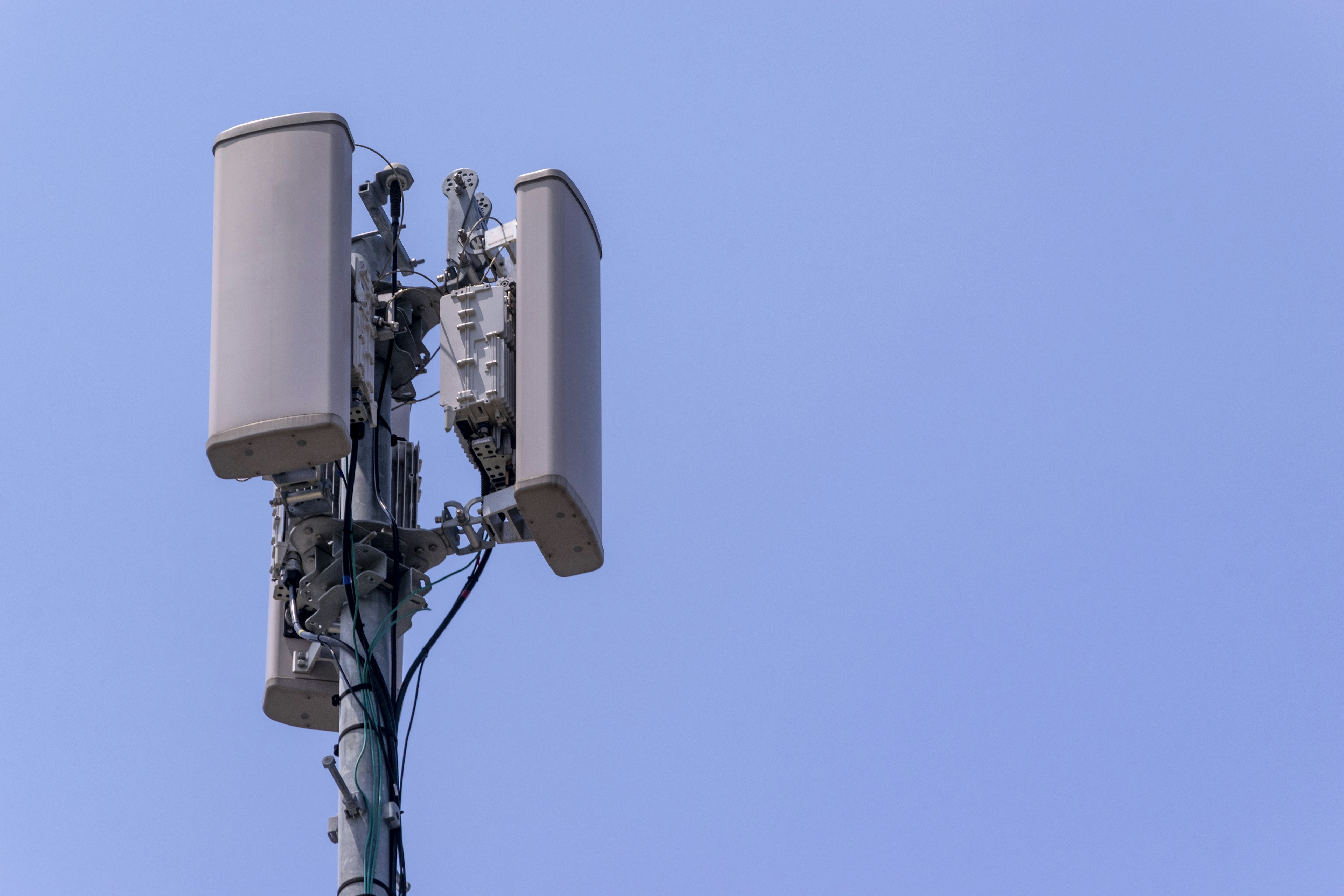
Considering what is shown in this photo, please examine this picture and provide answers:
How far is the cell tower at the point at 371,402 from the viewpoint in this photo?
927 cm

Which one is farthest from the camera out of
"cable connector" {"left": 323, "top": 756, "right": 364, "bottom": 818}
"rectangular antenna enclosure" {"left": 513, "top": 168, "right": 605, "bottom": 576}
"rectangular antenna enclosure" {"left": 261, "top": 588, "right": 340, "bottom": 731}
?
"rectangular antenna enclosure" {"left": 261, "top": 588, "right": 340, "bottom": 731}

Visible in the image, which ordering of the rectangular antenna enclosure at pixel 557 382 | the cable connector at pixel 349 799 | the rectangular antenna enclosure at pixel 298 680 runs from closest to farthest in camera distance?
the cable connector at pixel 349 799
the rectangular antenna enclosure at pixel 557 382
the rectangular antenna enclosure at pixel 298 680

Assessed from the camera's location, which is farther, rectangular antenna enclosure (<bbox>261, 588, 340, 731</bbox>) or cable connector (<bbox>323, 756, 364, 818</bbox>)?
rectangular antenna enclosure (<bbox>261, 588, 340, 731</bbox>)

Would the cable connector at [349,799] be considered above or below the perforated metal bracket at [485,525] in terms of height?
below

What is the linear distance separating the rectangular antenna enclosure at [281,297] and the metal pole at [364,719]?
2.56 feet

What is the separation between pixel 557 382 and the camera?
9.86 metres

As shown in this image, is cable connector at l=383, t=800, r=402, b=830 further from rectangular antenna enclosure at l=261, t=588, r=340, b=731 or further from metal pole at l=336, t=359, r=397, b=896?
rectangular antenna enclosure at l=261, t=588, r=340, b=731

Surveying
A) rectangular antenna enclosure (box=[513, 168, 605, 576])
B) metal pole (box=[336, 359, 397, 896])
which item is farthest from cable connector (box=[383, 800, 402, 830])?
rectangular antenna enclosure (box=[513, 168, 605, 576])

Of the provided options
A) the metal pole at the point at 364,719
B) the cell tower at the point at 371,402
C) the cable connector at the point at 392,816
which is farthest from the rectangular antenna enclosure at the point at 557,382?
Answer: the cable connector at the point at 392,816

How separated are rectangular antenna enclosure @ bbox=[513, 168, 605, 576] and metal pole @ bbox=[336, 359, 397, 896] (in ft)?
3.13

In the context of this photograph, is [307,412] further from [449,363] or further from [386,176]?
[386,176]

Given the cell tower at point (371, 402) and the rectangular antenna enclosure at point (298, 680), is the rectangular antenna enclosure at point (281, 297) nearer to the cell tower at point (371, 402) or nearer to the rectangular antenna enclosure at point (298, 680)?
the cell tower at point (371, 402)

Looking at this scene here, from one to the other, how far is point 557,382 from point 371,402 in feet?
3.67

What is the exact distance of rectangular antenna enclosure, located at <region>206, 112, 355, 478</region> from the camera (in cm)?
923
